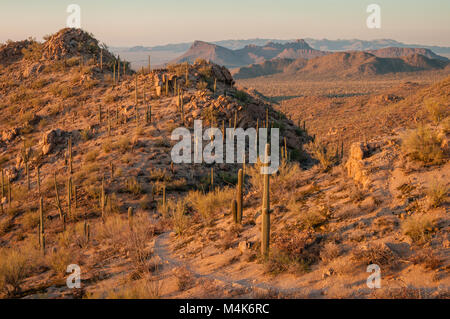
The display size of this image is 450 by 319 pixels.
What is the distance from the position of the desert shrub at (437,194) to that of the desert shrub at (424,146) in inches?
42.2

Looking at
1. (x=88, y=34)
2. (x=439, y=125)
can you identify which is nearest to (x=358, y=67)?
(x=88, y=34)

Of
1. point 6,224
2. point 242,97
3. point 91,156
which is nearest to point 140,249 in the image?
point 6,224

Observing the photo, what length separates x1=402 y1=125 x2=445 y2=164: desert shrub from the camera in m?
8.87

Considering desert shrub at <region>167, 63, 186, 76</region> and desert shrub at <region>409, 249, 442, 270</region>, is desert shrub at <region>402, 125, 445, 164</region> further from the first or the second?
desert shrub at <region>167, 63, 186, 76</region>

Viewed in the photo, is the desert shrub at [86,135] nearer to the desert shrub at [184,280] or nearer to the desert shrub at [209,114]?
the desert shrub at [209,114]

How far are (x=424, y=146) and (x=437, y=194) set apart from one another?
177 centimetres

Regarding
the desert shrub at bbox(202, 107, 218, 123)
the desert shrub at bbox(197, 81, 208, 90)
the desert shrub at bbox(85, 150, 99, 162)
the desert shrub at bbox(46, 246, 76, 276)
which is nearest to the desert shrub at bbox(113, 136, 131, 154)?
the desert shrub at bbox(85, 150, 99, 162)

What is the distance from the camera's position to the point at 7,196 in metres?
16.6

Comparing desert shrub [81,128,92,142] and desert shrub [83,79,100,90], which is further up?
desert shrub [83,79,100,90]

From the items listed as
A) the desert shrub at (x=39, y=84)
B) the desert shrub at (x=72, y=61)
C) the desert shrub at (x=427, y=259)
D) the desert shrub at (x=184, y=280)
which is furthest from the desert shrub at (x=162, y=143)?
the desert shrub at (x=72, y=61)

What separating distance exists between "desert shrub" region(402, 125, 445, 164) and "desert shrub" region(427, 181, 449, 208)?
107 cm

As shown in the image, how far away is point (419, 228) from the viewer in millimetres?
7152

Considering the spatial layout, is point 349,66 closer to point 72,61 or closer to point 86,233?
point 72,61
